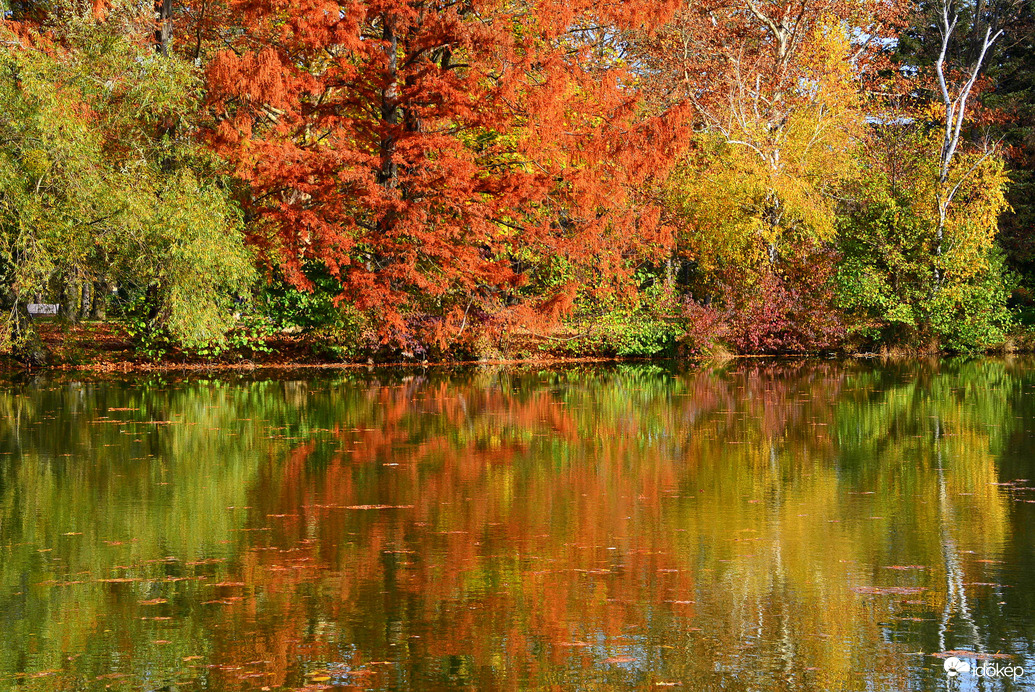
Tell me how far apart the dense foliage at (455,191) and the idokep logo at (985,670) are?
854 inches

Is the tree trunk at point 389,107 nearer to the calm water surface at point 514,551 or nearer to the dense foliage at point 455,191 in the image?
the dense foliage at point 455,191

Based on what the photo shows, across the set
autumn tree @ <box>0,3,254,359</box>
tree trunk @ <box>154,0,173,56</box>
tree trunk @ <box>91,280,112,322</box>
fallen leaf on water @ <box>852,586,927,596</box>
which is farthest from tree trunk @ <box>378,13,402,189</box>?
fallen leaf on water @ <box>852,586,927,596</box>

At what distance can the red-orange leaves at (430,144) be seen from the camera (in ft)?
93.9

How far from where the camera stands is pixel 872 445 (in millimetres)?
15219

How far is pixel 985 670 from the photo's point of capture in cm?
624

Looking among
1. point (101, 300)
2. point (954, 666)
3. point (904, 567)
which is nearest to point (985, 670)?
point (954, 666)

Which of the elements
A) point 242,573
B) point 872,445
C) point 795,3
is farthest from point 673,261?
point 242,573

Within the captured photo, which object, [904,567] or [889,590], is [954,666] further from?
Answer: [904,567]

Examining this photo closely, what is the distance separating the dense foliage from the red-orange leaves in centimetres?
8

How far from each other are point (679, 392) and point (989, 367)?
10723 mm

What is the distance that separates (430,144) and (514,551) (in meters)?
20.3

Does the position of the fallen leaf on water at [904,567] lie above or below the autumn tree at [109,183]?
below

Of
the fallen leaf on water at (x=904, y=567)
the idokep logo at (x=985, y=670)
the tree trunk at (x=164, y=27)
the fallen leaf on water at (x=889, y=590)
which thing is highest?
the tree trunk at (x=164, y=27)

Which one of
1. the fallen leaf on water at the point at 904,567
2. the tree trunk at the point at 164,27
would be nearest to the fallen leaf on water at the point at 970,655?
the fallen leaf on water at the point at 904,567
